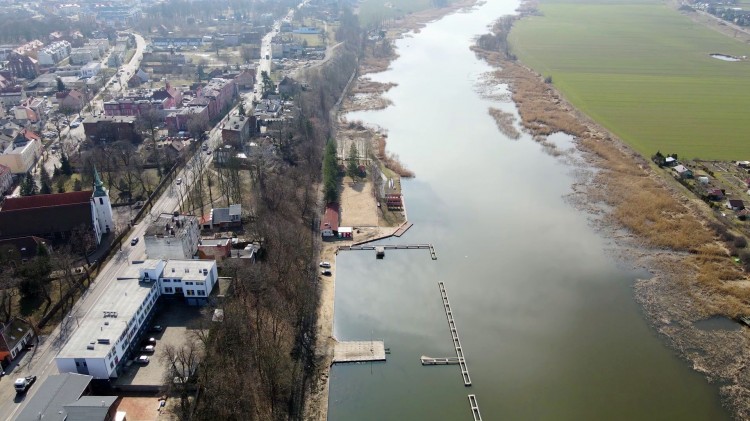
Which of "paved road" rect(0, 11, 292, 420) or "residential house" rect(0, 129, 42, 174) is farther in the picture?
"residential house" rect(0, 129, 42, 174)

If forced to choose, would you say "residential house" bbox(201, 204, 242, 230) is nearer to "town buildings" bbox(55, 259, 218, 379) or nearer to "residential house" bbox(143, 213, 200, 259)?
"residential house" bbox(143, 213, 200, 259)

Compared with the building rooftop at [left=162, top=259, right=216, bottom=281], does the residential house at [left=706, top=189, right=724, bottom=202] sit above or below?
above

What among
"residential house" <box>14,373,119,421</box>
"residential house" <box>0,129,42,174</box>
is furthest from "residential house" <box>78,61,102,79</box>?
"residential house" <box>14,373,119,421</box>

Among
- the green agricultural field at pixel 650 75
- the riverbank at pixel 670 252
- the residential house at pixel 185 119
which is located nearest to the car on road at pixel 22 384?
the riverbank at pixel 670 252

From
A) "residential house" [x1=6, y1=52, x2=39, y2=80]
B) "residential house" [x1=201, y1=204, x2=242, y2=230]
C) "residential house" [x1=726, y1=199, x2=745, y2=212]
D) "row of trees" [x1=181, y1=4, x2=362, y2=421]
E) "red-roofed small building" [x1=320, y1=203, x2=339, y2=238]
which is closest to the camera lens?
"row of trees" [x1=181, y1=4, x2=362, y2=421]

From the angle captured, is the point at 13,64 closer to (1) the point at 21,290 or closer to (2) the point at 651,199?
(1) the point at 21,290

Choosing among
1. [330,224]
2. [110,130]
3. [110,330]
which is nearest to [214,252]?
[330,224]
